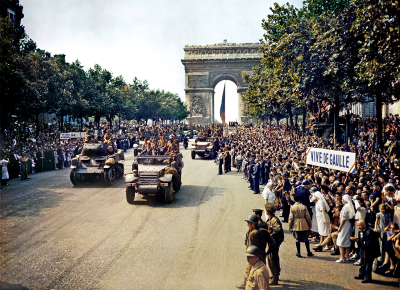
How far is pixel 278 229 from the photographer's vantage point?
741 centimetres

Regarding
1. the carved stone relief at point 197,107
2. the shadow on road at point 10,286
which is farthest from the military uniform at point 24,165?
the carved stone relief at point 197,107

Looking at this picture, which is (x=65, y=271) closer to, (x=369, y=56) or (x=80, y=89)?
(x=369, y=56)

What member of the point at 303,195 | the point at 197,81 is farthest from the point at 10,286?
the point at 197,81

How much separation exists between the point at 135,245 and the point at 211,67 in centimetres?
7172

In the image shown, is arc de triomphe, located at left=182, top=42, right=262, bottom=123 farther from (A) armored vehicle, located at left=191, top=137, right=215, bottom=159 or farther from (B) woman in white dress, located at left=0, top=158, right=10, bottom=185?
(B) woman in white dress, located at left=0, top=158, right=10, bottom=185

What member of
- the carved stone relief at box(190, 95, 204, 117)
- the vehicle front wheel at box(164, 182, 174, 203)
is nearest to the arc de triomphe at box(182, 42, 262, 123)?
the carved stone relief at box(190, 95, 204, 117)

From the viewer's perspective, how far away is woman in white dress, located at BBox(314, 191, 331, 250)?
915 cm

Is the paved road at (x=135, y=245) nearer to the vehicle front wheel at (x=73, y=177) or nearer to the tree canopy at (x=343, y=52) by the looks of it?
the vehicle front wheel at (x=73, y=177)

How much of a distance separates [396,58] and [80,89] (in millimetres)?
35512

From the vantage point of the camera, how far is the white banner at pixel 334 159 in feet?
33.9

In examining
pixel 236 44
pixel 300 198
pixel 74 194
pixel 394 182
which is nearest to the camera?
pixel 300 198

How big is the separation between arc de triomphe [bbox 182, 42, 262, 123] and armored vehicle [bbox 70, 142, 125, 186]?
6051cm

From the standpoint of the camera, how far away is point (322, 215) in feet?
30.1

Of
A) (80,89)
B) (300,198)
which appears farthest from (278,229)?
(80,89)
